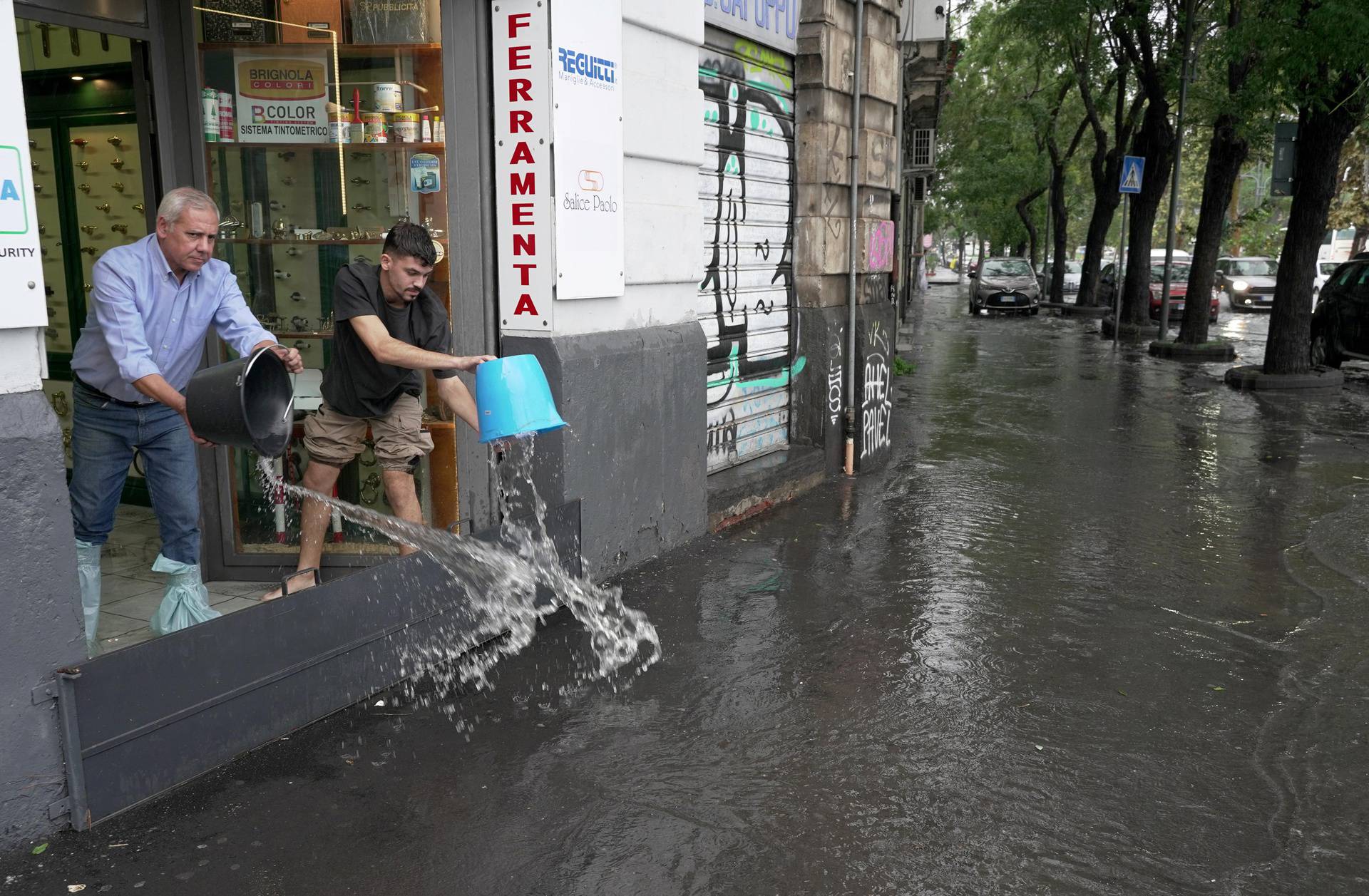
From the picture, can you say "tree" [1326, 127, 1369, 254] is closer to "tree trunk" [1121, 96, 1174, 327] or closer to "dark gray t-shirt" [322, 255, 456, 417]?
"tree trunk" [1121, 96, 1174, 327]

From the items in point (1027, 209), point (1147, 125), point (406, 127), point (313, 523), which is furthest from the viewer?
point (1027, 209)

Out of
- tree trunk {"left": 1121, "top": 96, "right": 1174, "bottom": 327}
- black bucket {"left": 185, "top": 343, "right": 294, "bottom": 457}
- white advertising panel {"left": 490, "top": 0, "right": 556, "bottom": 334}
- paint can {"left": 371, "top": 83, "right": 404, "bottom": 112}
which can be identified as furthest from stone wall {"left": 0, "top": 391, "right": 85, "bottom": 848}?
tree trunk {"left": 1121, "top": 96, "right": 1174, "bottom": 327}

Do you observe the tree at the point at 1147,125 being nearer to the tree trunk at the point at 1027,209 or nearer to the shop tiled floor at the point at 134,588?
the tree trunk at the point at 1027,209

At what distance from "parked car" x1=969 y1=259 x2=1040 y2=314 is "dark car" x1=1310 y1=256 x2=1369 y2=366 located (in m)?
16.4

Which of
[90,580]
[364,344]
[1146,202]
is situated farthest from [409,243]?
[1146,202]

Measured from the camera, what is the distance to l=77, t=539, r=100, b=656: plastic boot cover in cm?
423

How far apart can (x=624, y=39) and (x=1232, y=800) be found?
4.35 metres

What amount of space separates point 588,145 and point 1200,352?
16.0m

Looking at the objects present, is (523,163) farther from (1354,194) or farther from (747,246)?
(1354,194)

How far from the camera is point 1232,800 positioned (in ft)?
12.4

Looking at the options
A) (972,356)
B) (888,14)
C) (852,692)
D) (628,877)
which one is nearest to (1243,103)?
→ (972,356)

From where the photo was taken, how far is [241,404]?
12.6 feet

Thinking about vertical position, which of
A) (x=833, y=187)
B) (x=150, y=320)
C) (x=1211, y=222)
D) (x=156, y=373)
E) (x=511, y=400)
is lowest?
(x=511, y=400)

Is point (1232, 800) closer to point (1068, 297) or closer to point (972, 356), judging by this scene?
point (972, 356)
